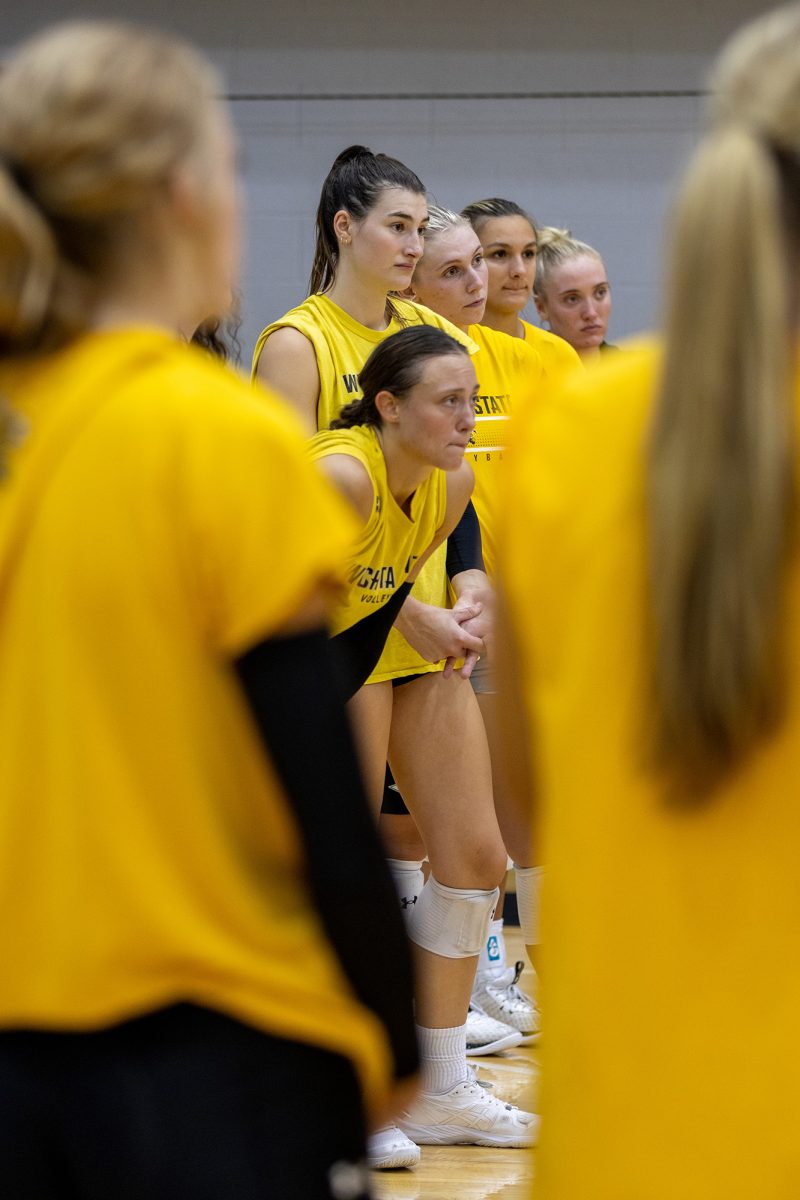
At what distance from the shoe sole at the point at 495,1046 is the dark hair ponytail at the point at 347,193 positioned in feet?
5.45

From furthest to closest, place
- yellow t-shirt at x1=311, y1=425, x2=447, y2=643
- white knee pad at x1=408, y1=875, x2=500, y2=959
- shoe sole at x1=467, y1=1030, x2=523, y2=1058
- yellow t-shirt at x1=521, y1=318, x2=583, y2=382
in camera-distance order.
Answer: yellow t-shirt at x1=521, y1=318, x2=583, y2=382 → shoe sole at x1=467, y1=1030, x2=523, y2=1058 → white knee pad at x1=408, y1=875, x2=500, y2=959 → yellow t-shirt at x1=311, y1=425, x2=447, y2=643

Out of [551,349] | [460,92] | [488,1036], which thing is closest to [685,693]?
[488,1036]

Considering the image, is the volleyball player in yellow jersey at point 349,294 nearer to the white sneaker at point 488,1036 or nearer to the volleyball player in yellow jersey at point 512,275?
the volleyball player in yellow jersey at point 512,275

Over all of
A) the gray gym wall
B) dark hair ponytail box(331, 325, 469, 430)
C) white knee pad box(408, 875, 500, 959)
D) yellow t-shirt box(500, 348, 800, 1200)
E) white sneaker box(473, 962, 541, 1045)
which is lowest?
white sneaker box(473, 962, 541, 1045)

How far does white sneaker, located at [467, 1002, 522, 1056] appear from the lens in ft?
10.8

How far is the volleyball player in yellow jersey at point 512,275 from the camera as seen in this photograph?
4012mm

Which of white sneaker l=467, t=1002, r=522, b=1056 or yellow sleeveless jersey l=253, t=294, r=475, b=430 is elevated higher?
yellow sleeveless jersey l=253, t=294, r=475, b=430

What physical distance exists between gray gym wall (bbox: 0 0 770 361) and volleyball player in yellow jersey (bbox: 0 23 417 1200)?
547 centimetres

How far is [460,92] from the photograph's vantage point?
633cm

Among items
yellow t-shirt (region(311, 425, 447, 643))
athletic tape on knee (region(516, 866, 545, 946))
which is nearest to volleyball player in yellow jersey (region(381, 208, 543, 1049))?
athletic tape on knee (region(516, 866, 545, 946))

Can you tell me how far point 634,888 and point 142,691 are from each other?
0.33 m

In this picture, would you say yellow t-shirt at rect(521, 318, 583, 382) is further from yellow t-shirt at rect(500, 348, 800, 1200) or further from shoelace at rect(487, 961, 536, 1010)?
yellow t-shirt at rect(500, 348, 800, 1200)

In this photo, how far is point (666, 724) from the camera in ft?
3.01

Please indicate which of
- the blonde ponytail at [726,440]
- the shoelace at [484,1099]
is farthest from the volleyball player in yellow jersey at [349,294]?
the blonde ponytail at [726,440]
